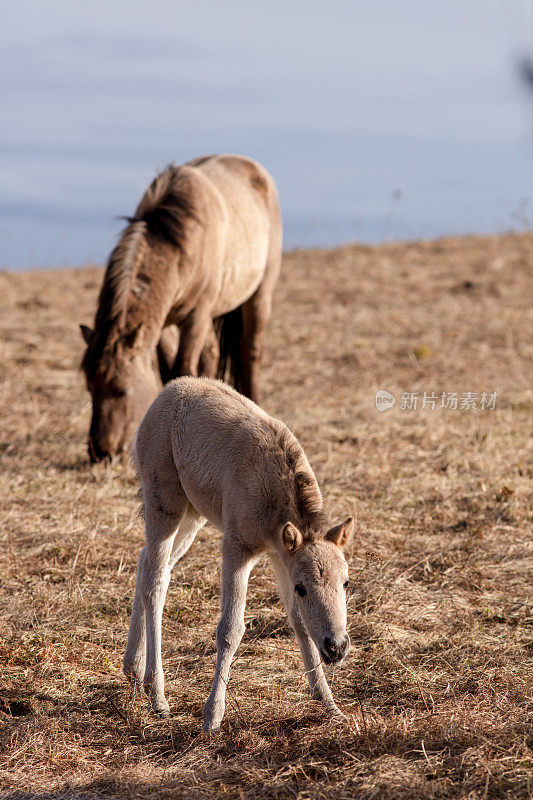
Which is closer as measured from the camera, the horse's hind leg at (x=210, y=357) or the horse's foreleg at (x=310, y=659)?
the horse's foreleg at (x=310, y=659)

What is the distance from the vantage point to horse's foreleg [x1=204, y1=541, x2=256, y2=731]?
3.66 metres

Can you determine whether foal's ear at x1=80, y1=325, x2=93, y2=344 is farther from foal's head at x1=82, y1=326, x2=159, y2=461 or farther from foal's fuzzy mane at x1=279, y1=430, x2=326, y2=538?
foal's fuzzy mane at x1=279, y1=430, x2=326, y2=538

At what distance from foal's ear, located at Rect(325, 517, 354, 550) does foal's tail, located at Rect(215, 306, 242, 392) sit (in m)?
6.19

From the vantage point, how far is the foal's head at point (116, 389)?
7395 millimetres

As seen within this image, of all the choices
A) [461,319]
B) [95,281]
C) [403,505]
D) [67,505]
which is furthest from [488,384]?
[95,281]

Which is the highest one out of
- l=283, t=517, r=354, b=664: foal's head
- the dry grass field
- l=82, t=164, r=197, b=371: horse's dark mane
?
l=82, t=164, r=197, b=371: horse's dark mane

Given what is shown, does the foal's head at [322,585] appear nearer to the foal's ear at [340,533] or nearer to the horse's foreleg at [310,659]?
the foal's ear at [340,533]

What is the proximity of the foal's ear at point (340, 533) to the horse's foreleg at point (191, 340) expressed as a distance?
4449 millimetres

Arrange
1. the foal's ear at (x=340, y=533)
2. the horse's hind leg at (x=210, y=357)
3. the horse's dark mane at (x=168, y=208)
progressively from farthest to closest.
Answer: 1. the horse's hind leg at (x=210, y=357)
2. the horse's dark mane at (x=168, y=208)
3. the foal's ear at (x=340, y=533)

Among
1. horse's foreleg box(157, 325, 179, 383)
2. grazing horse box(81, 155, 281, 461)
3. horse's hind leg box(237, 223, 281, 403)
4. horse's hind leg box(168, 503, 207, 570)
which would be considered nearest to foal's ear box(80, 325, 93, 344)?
grazing horse box(81, 155, 281, 461)

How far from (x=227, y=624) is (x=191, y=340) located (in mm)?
4752

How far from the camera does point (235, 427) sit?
13.3 feet

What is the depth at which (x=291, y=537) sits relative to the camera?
3520 mm

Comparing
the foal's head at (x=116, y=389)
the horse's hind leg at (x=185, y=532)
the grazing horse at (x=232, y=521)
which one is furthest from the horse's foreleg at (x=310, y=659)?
the foal's head at (x=116, y=389)
